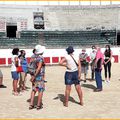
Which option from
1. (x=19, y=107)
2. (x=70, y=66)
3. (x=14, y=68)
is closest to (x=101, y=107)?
(x=70, y=66)

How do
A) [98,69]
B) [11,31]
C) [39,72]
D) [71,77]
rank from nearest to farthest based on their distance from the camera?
[39,72] → [71,77] → [98,69] → [11,31]

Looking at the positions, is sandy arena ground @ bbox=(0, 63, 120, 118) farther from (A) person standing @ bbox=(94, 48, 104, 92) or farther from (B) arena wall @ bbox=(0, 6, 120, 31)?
(B) arena wall @ bbox=(0, 6, 120, 31)

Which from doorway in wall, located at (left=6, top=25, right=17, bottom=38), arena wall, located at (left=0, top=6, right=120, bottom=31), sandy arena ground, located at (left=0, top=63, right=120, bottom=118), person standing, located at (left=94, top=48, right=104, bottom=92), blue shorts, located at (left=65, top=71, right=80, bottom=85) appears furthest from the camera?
doorway in wall, located at (left=6, top=25, right=17, bottom=38)

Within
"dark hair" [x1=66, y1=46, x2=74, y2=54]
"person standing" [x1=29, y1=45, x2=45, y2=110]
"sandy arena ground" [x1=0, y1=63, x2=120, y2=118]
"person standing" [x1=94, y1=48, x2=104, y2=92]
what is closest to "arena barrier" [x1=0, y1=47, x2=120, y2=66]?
"sandy arena ground" [x1=0, y1=63, x2=120, y2=118]

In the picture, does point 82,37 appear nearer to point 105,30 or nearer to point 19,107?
point 105,30

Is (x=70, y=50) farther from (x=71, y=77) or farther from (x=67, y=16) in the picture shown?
(x=67, y=16)

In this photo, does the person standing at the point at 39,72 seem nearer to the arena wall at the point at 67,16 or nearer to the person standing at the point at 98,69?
the person standing at the point at 98,69

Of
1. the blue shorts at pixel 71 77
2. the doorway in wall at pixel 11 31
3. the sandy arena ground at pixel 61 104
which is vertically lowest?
the sandy arena ground at pixel 61 104

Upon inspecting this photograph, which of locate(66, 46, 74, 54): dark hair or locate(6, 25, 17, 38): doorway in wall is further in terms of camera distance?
locate(6, 25, 17, 38): doorway in wall

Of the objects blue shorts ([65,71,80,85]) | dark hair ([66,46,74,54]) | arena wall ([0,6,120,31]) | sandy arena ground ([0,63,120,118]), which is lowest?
sandy arena ground ([0,63,120,118])

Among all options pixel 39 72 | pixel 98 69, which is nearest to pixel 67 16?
pixel 98 69

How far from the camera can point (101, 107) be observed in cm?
1176

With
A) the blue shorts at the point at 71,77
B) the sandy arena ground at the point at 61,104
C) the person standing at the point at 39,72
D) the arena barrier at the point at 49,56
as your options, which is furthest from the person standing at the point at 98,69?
the arena barrier at the point at 49,56

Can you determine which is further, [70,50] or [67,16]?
[67,16]
